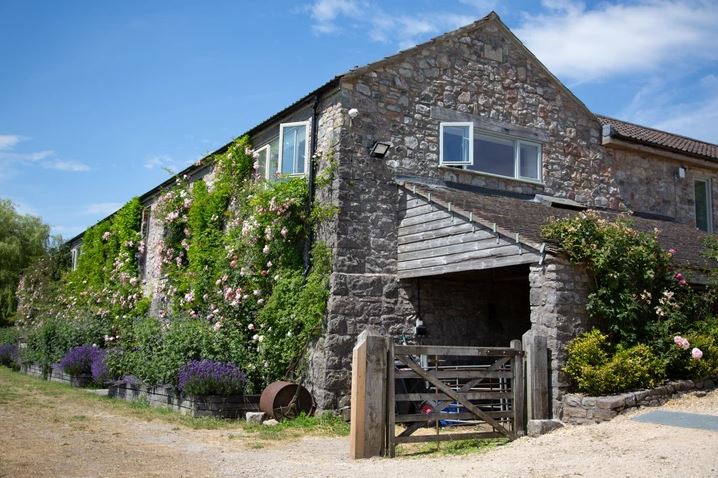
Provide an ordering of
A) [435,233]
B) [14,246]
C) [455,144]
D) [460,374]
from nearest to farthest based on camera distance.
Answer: [460,374] → [435,233] → [455,144] → [14,246]

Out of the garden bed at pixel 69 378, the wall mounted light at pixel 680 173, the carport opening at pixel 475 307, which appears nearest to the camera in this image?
the carport opening at pixel 475 307

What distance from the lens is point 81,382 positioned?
1742cm

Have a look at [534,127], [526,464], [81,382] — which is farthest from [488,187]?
[81,382]

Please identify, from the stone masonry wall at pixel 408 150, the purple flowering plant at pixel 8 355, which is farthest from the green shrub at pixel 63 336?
the stone masonry wall at pixel 408 150

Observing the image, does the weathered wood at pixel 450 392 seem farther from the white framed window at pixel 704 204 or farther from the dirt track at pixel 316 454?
the white framed window at pixel 704 204

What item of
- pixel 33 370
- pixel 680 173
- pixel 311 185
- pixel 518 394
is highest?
pixel 680 173

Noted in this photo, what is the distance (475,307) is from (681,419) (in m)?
5.88

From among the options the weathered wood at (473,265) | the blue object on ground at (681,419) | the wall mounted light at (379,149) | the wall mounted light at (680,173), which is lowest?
the blue object on ground at (681,419)

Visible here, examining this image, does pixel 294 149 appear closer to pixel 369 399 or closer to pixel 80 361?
pixel 369 399

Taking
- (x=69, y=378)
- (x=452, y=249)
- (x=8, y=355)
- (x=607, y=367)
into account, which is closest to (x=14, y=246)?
(x=8, y=355)

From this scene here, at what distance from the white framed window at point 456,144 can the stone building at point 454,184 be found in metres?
0.03

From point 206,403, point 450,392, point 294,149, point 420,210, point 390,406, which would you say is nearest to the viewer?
→ point 390,406

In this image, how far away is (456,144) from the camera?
46.2 feet

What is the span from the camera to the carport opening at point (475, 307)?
13281 millimetres
